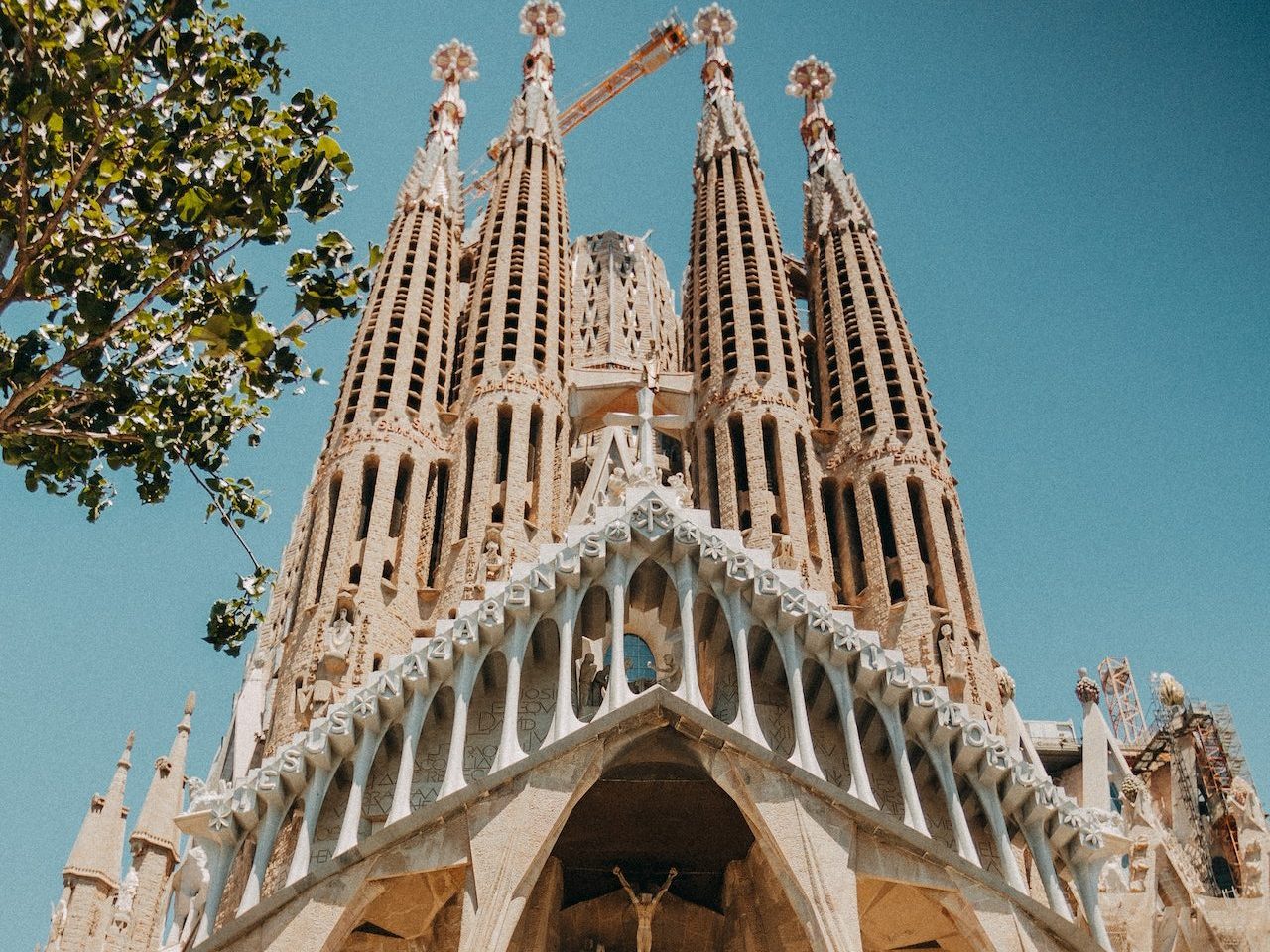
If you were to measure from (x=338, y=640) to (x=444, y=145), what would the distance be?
1781 cm

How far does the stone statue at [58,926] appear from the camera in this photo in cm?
2759

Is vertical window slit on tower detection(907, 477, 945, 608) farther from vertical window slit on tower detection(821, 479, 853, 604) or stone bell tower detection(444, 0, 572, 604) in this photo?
stone bell tower detection(444, 0, 572, 604)

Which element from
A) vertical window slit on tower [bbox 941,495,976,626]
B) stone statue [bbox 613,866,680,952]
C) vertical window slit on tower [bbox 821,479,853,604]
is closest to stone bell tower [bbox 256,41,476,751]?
stone statue [bbox 613,866,680,952]

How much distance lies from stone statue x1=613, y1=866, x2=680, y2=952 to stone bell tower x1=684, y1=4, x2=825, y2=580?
7.98 metres

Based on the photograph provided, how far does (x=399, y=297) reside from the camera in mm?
30969

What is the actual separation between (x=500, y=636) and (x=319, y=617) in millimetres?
6844

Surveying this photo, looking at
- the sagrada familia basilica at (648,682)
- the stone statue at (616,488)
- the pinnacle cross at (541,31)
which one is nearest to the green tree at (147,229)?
the sagrada familia basilica at (648,682)

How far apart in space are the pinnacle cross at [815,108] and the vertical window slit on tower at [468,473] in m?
14.1

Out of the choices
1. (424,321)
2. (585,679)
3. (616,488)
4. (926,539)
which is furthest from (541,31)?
(585,679)

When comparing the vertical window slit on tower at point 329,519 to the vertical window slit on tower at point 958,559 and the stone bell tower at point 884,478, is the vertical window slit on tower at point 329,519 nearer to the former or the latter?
the stone bell tower at point 884,478

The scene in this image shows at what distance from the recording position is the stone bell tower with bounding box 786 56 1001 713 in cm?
2520

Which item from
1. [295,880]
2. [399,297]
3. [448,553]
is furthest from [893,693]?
[399,297]

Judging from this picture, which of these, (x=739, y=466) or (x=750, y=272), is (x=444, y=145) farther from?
(x=739, y=466)

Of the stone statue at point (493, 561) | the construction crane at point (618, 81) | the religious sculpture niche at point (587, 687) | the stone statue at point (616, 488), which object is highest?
the construction crane at point (618, 81)
